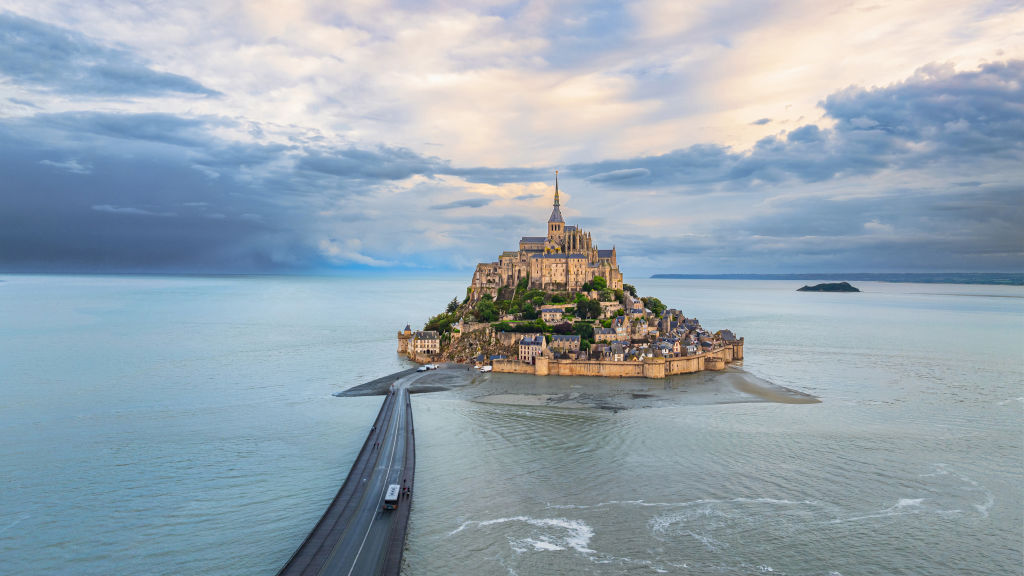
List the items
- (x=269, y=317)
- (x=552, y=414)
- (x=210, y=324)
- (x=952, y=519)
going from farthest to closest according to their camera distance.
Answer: (x=269, y=317)
(x=210, y=324)
(x=552, y=414)
(x=952, y=519)

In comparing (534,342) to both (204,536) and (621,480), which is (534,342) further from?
(204,536)

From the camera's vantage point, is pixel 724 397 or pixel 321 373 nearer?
pixel 724 397

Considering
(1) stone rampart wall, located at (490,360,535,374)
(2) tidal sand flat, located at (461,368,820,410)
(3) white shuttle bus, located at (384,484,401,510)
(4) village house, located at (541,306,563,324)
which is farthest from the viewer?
(4) village house, located at (541,306,563,324)

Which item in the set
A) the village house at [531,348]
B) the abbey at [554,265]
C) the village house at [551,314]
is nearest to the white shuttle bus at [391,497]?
the village house at [531,348]

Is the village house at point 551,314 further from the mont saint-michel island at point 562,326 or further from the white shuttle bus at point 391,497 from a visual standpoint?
the white shuttle bus at point 391,497

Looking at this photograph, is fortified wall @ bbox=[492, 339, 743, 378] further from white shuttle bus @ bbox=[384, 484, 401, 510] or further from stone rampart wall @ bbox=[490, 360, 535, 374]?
white shuttle bus @ bbox=[384, 484, 401, 510]

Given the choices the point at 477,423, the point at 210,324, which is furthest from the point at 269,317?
the point at 477,423

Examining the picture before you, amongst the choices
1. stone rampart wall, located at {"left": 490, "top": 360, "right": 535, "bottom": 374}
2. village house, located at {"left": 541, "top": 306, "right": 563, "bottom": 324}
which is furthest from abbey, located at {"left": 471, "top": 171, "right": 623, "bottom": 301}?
stone rampart wall, located at {"left": 490, "top": 360, "right": 535, "bottom": 374}
